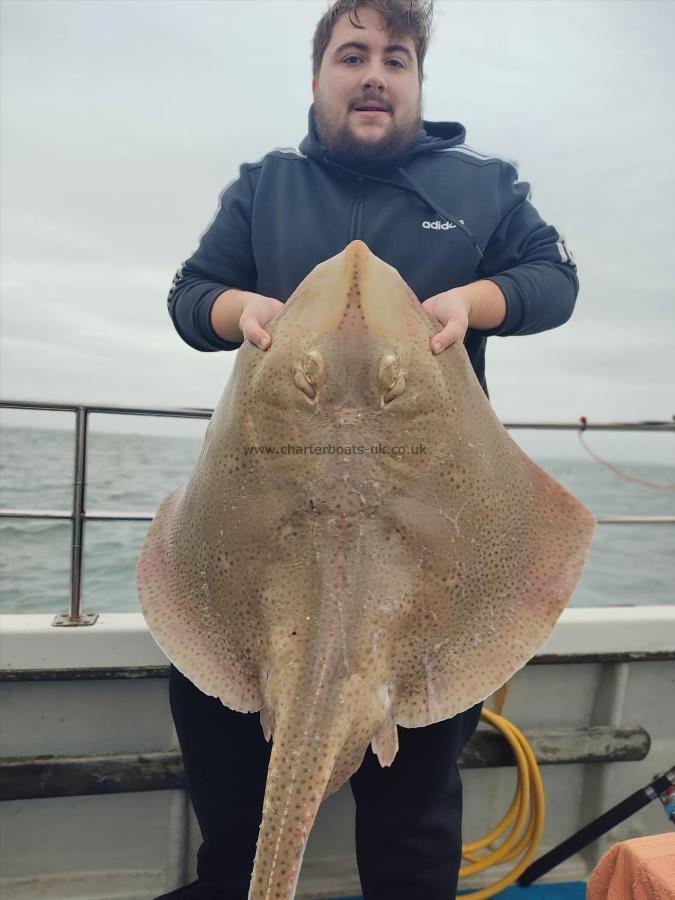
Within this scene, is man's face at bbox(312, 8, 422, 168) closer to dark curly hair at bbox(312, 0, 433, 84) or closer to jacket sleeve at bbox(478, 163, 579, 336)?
dark curly hair at bbox(312, 0, 433, 84)

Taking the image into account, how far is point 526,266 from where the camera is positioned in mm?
→ 1983

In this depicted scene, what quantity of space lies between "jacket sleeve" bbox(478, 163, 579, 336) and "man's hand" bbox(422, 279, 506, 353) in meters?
0.03

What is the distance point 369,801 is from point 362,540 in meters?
0.82

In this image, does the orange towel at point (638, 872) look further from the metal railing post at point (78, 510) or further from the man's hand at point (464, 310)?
the metal railing post at point (78, 510)

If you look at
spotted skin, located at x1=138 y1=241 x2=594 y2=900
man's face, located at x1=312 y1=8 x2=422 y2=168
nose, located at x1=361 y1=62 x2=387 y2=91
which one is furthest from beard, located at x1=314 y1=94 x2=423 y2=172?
spotted skin, located at x1=138 y1=241 x2=594 y2=900

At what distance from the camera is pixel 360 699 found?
138cm

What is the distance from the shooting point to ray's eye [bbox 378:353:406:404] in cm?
148

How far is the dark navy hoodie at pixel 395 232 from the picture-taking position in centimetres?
199

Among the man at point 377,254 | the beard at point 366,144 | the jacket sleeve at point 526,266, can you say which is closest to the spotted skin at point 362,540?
the man at point 377,254

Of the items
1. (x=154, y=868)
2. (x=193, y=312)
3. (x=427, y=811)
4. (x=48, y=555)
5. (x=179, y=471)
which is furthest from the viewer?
(x=179, y=471)

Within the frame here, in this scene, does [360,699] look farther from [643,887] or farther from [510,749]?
[510,749]

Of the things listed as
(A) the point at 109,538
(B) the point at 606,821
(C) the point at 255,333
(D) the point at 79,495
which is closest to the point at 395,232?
(C) the point at 255,333

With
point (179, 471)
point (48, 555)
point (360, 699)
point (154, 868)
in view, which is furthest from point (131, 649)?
point (179, 471)

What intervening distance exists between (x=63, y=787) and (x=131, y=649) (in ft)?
1.90
